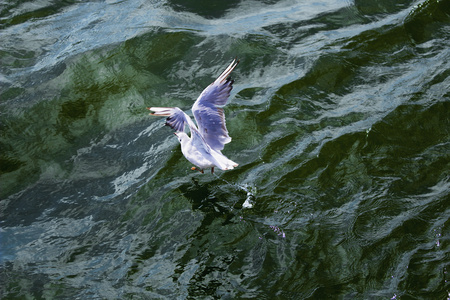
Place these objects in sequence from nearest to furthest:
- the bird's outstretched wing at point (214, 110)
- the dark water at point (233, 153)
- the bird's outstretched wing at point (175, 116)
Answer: the dark water at point (233, 153), the bird's outstretched wing at point (175, 116), the bird's outstretched wing at point (214, 110)

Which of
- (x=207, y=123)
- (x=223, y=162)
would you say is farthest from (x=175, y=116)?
(x=223, y=162)

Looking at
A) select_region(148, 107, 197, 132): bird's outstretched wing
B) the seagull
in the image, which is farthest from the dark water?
select_region(148, 107, 197, 132): bird's outstretched wing

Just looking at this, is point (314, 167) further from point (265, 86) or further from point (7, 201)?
point (7, 201)

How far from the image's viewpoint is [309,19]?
9961mm

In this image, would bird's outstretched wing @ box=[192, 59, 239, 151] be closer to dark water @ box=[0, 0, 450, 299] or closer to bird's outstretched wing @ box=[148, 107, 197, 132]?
bird's outstretched wing @ box=[148, 107, 197, 132]

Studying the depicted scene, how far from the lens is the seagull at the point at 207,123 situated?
618 cm

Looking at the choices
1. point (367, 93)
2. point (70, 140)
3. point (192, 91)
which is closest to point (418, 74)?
point (367, 93)

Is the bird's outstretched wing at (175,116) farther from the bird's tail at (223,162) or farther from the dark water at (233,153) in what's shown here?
the dark water at (233,153)

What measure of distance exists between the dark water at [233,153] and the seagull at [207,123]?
0.48m

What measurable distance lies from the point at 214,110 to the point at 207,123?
190 mm

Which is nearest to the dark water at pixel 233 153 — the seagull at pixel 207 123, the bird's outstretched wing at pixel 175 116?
the seagull at pixel 207 123

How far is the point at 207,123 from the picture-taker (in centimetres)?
650

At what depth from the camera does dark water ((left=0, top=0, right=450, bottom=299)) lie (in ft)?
17.5

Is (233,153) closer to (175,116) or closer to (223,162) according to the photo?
(223,162)
